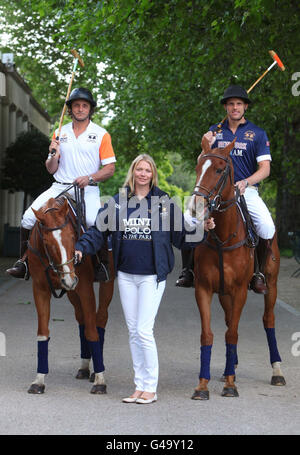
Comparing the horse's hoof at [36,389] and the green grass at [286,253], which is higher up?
the green grass at [286,253]

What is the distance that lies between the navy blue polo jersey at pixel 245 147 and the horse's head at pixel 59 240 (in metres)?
1.81

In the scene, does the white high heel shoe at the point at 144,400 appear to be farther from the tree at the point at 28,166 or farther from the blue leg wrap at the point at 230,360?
the tree at the point at 28,166

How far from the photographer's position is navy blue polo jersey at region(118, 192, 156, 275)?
285 inches

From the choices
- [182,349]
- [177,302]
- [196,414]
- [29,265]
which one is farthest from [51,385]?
[177,302]

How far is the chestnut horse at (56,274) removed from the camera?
7.21 metres

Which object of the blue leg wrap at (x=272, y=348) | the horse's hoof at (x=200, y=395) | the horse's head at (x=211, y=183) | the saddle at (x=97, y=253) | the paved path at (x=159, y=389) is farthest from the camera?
the blue leg wrap at (x=272, y=348)

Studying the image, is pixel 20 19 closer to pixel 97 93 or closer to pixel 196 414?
pixel 97 93

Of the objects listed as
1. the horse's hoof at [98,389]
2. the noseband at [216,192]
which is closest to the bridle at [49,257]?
the horse's hoof at [98,389]

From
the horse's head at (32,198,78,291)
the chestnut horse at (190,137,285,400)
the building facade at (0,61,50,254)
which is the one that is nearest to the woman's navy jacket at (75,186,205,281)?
the horse's head at (32,198,78,291)

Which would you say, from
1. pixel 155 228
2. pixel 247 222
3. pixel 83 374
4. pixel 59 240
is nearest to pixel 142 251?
pixel 155 228

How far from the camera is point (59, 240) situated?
7.23m

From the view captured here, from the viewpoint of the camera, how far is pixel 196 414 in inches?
266

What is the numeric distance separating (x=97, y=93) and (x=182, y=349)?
28.9 meters

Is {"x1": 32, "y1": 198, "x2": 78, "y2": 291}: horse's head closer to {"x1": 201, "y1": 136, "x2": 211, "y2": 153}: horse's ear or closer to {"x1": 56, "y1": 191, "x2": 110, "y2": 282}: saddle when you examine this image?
{"x1": 56, "y1": 191, "x2": 110, "y2": 282}: saddle
